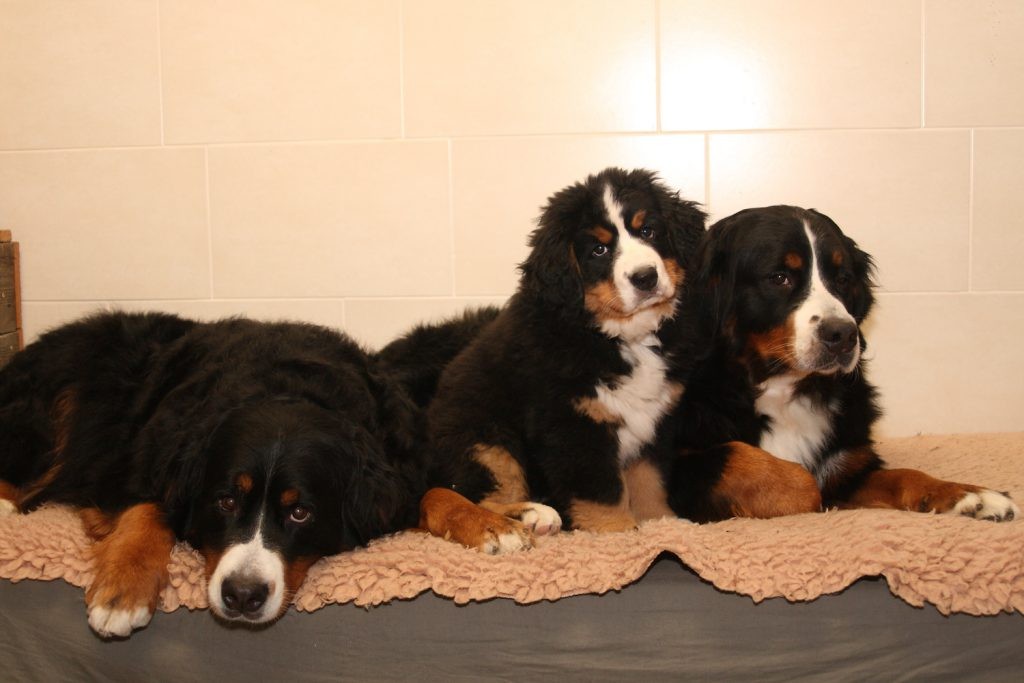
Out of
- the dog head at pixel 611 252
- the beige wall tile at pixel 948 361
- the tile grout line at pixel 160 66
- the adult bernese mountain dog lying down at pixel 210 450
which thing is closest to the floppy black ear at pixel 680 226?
the dog head at pixel 611 252

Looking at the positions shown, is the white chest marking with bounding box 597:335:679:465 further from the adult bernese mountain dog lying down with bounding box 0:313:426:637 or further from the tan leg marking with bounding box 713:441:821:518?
the adult bernese mountain dog lying down with bounding box 0:313:426:637

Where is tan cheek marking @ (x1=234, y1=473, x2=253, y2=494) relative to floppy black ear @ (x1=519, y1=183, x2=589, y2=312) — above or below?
below

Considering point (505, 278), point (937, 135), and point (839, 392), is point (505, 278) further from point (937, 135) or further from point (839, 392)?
point (937, 135)

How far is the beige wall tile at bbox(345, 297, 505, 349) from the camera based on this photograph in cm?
332

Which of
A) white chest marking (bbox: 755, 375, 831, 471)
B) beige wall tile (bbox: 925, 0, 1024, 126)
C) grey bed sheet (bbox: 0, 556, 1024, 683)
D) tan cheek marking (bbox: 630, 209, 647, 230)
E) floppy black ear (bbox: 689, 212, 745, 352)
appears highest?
beige wall tile (bbox: 925, 0, 1024, 126)

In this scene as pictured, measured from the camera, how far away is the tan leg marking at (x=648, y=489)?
2295mm

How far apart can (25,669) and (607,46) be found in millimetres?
2511

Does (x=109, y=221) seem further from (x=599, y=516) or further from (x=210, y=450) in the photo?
(x=599, y=516)

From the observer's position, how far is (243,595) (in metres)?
1.70

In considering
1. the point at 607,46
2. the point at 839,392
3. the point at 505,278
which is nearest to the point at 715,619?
the point at 839,392

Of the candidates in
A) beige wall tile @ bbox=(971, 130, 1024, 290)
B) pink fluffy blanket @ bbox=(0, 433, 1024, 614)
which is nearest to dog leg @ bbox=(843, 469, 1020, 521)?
pink fluffy blanket @ bbox=(0, 433, 1024, 614)

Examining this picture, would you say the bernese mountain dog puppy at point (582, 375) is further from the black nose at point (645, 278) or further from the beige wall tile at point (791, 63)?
the beige wall tile at point (791, 63)

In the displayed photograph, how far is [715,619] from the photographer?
178 centimetres

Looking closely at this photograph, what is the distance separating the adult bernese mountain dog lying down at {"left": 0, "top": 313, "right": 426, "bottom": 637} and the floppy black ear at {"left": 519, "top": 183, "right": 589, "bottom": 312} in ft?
1.56
